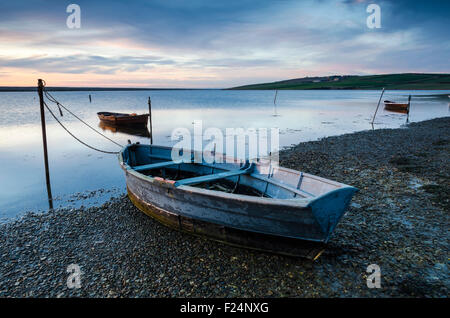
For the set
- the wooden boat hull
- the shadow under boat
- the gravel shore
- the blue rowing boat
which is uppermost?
the shadow under boat

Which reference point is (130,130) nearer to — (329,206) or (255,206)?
(255,206)

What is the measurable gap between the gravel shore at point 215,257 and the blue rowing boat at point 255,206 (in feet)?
1.45

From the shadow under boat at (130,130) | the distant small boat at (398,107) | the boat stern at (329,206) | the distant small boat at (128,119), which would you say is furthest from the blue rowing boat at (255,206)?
the distant small boat at (398,107)

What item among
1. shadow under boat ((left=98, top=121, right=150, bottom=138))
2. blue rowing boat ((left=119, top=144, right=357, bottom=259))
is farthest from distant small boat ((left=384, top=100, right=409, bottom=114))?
blue rowing boat ((left=119, top=144, right=357, bottom=259))

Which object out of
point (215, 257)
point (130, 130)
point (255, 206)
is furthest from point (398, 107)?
point (215, 257)

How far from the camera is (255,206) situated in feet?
18.1

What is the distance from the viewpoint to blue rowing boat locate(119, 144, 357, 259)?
5211 millimetres

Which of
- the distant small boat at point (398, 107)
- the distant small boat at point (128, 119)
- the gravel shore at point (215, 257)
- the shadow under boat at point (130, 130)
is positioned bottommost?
the gravel shore at point (215, 257)

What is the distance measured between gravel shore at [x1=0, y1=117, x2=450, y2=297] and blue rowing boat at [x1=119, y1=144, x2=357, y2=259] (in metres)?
0.44

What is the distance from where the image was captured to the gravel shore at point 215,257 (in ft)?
17.2

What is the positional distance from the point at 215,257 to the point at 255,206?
1.67 metres

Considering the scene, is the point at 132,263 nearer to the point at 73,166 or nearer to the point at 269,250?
the point at 269,250

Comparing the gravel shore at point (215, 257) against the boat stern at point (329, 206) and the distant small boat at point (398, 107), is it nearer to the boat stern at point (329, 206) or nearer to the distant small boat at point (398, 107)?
the boat stern at point (329, 206)

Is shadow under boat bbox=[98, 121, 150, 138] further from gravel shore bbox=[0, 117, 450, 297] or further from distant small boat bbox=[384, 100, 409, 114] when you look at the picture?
distant small boat bbox=[384, 100, 409, 114]
